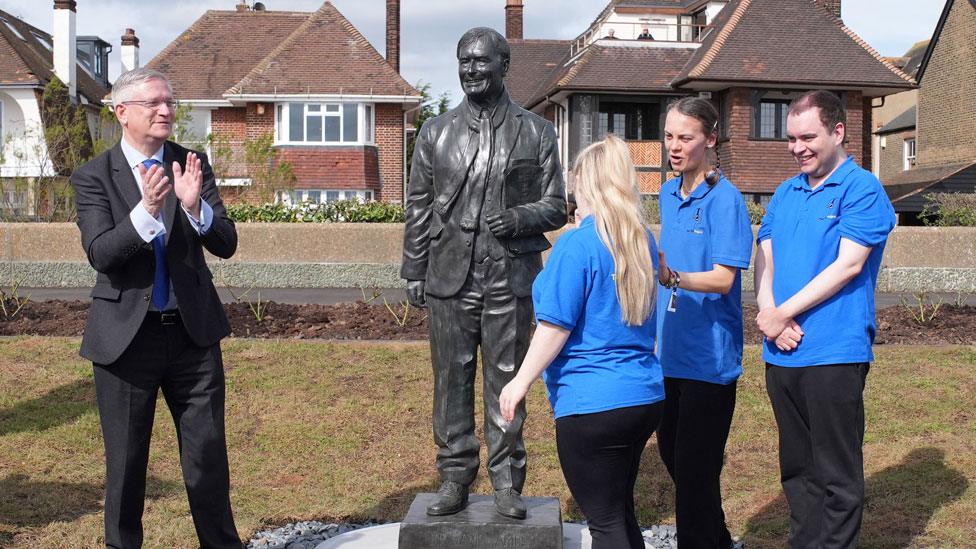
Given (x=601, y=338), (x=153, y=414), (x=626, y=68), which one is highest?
(x=626, y=68)

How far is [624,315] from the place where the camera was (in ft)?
12.9

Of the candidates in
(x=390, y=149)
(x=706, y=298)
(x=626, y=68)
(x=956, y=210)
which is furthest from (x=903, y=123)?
(x=706, y=298)

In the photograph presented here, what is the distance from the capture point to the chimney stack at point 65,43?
122ft

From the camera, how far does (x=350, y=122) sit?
3347cm

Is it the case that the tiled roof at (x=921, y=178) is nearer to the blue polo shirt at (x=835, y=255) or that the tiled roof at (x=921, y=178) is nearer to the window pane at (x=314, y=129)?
the window pane at (x=314, y=129)

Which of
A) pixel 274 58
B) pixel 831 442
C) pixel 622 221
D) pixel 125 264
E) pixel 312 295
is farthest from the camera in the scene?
pixel 274 58

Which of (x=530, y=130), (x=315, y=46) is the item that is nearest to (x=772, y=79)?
(x=315, y=46)

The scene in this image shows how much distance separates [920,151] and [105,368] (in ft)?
126

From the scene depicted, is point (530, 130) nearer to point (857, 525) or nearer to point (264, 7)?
point (857, 525)

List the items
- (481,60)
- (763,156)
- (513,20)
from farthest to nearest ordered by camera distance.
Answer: (513,20)
(763,156)
(481,60)

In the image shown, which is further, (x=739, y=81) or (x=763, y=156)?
(x=763, y=156)

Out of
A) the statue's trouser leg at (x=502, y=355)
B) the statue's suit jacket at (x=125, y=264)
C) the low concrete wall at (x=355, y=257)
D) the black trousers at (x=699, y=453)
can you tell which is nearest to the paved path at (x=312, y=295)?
the low concrete wall at (x=355, y=257)

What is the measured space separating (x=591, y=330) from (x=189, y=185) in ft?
5.64

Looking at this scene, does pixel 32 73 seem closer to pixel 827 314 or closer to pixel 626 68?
pixel 626 68
